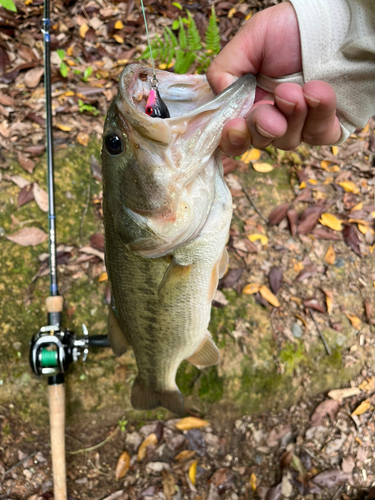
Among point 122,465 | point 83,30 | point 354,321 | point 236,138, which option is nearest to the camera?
point 236,138

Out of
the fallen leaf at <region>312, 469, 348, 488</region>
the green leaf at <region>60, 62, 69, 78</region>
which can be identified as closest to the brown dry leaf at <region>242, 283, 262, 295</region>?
the fallen leaf at <region>312, 469, 348, 488</region>

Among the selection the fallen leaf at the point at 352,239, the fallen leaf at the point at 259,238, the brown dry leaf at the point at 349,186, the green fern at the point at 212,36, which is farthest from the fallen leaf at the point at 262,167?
the green fern at the point at 212,36

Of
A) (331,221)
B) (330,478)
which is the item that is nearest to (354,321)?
(331,221)

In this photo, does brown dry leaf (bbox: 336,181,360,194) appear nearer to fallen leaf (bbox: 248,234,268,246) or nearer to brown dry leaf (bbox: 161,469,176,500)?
fallen leaf (bbox: 248,234,268,246)

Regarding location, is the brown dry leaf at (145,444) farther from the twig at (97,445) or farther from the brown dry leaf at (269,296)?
the brown dry leaf at (269,296)

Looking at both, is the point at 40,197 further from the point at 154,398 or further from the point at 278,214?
the point at 278,214

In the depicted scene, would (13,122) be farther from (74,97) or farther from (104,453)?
(104,453)

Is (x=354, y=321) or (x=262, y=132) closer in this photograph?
(x=262, y=132)
